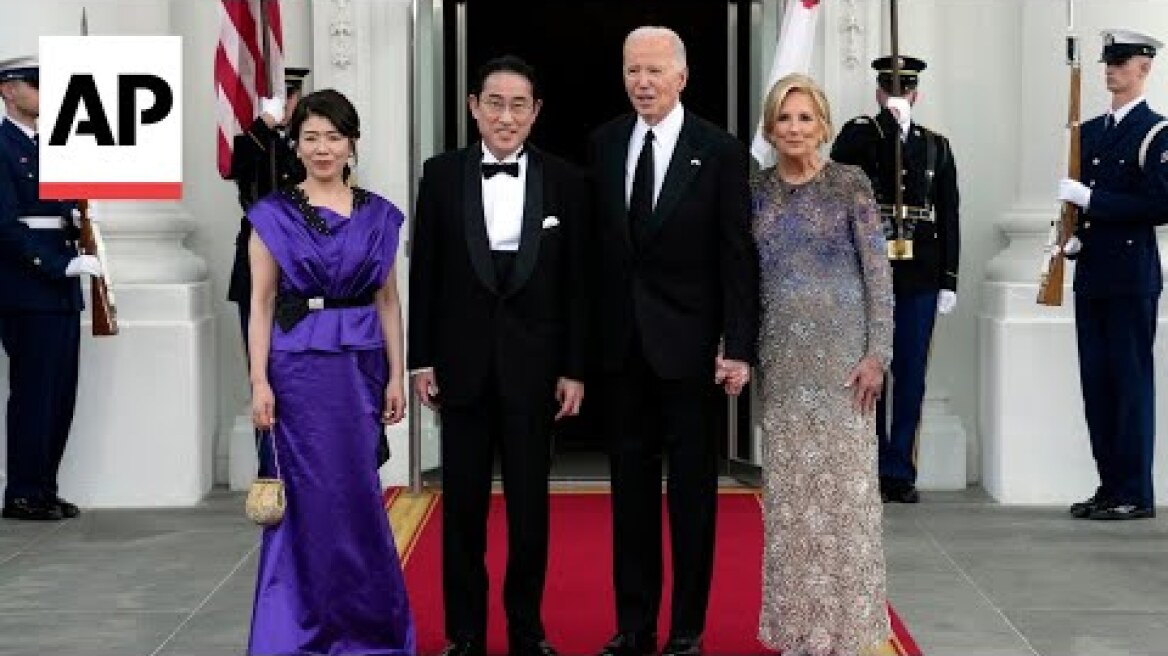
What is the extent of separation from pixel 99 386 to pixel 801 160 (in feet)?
15.4

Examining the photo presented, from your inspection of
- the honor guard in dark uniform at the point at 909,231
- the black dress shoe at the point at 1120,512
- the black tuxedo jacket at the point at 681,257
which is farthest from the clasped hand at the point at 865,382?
the honor guard in dark uniform at the point at 909,231

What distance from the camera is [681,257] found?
6688mm

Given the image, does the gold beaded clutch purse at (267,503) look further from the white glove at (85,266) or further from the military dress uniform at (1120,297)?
the military dress uniform at (1120,297)

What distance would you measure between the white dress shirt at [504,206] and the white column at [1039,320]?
4.06m

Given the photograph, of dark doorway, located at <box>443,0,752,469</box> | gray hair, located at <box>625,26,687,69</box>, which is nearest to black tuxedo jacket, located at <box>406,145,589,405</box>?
gray hair, located at <box>625,26,687,69</box>

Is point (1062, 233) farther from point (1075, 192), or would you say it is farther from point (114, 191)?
point (114, 191)

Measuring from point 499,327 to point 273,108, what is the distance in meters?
3.12

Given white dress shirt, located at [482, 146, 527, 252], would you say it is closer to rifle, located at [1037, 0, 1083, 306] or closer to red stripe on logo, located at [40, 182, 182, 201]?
red stripe on logo, located at [40, 182, 182, 201]

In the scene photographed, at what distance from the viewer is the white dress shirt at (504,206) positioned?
22.0ft

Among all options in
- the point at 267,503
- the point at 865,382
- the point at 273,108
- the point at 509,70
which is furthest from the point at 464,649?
the point at 273,108

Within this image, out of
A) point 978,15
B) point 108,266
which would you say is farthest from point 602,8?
point 108,266

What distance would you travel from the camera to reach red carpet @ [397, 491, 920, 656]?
7109 mm

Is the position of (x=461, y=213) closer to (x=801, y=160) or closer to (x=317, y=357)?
(x=317, y=357)

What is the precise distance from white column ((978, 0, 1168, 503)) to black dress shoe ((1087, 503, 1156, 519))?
48 centimetres
